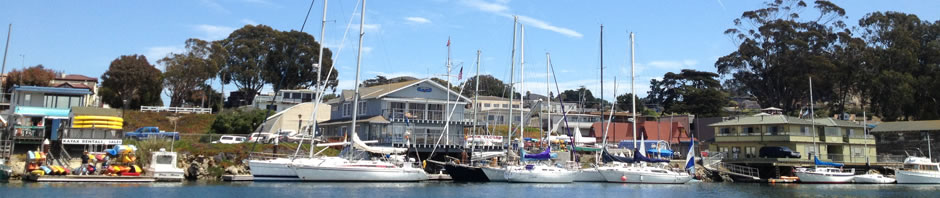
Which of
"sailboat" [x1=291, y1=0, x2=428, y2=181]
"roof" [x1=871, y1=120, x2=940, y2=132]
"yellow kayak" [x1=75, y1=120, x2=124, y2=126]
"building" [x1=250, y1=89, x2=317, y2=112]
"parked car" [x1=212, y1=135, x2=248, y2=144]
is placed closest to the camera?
"sailboat" [x1=291, y1=0, x2=428, y2=181]

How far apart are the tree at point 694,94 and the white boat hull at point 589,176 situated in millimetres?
39668

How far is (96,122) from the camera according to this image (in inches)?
1732

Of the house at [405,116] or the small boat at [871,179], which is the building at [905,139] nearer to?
the small boat at [871,179]

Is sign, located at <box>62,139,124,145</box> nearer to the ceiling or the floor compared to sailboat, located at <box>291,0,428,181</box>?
nearer to the ceiling

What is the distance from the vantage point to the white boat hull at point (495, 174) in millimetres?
44469

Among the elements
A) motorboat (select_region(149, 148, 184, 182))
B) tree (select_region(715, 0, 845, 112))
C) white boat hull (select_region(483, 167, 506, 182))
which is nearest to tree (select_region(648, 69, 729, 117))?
tree (select_region(715, 0, 845, 112))

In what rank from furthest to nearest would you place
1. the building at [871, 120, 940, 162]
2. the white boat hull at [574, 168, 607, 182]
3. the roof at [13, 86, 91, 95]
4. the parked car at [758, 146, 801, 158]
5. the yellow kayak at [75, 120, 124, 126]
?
the building at [871, 120, 940, 162], the parked car at [758, 146, 801, 158], the roof at [13, 86, 91, 95], the white boat hull at [574, 168, 607, 182], the yellow kayak at [75, 120, 124, 126]

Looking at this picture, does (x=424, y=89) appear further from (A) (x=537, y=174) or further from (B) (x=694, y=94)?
(B) (x=694, y=94)

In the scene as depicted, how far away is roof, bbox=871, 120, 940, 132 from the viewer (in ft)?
202

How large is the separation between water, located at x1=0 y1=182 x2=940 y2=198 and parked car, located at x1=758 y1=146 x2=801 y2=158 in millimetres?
5700

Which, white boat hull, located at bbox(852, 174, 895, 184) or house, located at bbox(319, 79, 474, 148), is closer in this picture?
house, located at bbox(319, 79, 474, 148)

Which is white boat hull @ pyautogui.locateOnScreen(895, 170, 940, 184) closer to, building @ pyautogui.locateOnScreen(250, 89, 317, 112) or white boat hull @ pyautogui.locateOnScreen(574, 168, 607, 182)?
white boat hull @ pyautogui.locateOnScreen(574, 168, 607, 182)

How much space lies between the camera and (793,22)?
77.8 meters

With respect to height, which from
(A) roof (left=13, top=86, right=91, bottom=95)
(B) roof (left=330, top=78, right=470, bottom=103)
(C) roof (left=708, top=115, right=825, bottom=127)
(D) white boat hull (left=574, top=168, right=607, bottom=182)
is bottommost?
(D) white boat hull (left=574, top=168, right=607, bottom=182)
